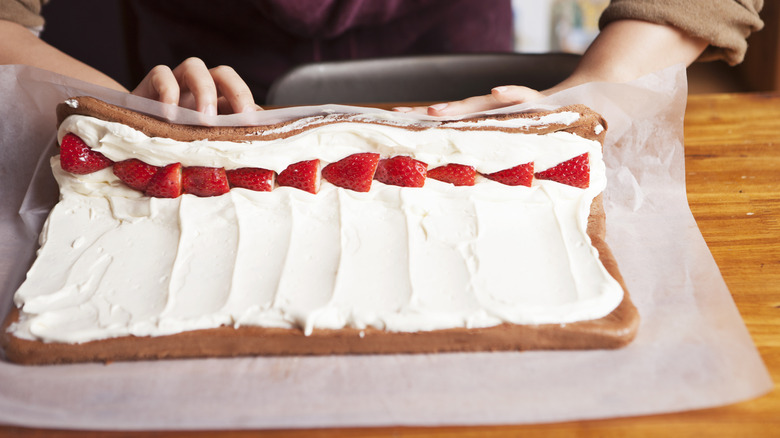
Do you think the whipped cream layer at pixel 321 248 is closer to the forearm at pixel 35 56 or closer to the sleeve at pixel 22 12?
the forearm at pixel 35 56

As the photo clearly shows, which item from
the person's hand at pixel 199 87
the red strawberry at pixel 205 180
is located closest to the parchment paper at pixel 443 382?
the red strawberry at pixel 205 180

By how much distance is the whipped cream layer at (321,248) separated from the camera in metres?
1.23

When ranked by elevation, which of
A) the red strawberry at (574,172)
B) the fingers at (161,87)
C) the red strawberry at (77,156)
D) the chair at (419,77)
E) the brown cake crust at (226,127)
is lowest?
the chair at (419,77)

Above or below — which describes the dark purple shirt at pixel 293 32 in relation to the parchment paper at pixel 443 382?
above

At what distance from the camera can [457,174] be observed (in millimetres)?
1499

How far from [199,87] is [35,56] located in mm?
613

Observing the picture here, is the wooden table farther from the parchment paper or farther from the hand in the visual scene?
the hand

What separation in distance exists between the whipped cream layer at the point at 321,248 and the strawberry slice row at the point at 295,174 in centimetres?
2

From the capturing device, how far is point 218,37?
2377 mm

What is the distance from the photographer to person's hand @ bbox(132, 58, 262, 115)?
158cm

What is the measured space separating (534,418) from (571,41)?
398cm

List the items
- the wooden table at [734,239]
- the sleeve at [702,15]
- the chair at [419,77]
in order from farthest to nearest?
the chair at [419,77] → the sleeve at [702,15] → the wooden table at [734,239]

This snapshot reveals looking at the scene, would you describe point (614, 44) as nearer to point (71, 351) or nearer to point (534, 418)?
point (534, 418)

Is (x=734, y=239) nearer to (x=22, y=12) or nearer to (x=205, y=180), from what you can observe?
(x=205, y=180)
